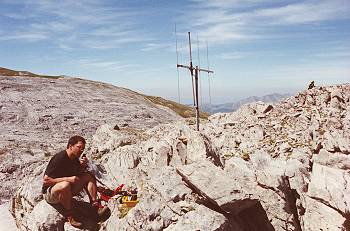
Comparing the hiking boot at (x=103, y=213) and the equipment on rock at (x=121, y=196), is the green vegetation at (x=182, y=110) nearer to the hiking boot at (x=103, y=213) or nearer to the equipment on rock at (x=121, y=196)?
the equipment on rock at (x=121, y=196)

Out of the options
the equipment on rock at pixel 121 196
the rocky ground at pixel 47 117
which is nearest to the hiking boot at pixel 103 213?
the equipment on rock at pixel 121 196

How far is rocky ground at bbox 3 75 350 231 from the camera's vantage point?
1335 cm

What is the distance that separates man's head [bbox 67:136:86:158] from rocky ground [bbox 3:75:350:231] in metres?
3.23

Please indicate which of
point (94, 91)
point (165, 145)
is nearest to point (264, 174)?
point (165, 145)

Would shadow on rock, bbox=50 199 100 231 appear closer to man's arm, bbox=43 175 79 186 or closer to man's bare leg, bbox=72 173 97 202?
man's bare leg, bbox=72 173 97 202

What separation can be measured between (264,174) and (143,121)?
4735 cm

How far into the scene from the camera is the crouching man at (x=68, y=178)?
48.9ft

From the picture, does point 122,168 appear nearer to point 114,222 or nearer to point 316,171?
point 114,222

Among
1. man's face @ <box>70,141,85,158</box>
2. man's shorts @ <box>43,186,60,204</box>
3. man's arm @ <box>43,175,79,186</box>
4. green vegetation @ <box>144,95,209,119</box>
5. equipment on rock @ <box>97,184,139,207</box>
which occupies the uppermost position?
man's face @ <box>70,141,85,158</box>

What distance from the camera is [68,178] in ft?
48.5

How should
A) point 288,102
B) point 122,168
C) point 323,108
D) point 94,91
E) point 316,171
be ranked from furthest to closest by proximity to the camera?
point 94,91, point 288,102, point 323,108, point 122,168, point 316,171

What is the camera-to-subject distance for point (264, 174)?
1522cm

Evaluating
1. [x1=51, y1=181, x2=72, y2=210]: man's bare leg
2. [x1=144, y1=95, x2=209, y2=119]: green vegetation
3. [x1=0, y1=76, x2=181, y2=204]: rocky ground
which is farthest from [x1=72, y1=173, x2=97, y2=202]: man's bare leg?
[x1=144, y1=95, x2=209, y2=119]: green vegetation

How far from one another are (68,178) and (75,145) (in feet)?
4.91
